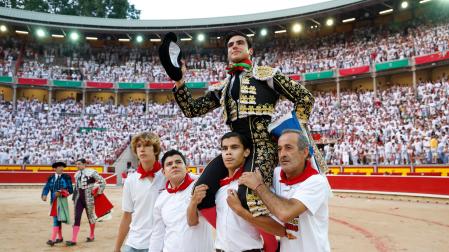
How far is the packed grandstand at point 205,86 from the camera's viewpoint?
1839 centimetres

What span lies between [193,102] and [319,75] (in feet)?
83.9

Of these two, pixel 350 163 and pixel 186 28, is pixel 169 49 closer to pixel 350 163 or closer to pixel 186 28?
pixel 350 163

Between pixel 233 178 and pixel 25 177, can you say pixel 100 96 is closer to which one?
pixel 25 177

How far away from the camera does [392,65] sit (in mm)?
24297

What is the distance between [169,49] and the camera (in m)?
2.92

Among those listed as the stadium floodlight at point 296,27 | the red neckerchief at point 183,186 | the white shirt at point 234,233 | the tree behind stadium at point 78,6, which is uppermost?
the tree behind stadium at point 78,6

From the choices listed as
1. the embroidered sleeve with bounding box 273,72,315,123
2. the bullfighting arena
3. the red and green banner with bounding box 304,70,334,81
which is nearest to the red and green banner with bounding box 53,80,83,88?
the red and green banner with bounding box 304,70,334,81

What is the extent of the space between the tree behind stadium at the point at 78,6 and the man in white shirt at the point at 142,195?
5082 centimetres

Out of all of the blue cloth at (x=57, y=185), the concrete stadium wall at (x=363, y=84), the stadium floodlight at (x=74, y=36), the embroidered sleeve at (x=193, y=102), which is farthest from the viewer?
the stadium floodlight at (x=74, y=36)

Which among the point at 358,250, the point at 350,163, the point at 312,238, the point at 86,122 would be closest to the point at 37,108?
the point at 86,122

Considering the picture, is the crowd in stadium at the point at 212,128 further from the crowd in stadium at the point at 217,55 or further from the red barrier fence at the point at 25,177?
the crowd in stadium at the point at 217,55

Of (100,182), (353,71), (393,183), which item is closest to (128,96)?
(353,71)

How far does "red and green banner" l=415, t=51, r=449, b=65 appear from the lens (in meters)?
22.0

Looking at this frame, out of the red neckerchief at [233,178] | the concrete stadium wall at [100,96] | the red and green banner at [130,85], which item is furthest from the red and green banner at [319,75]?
the red neckerchief at [233,178]
